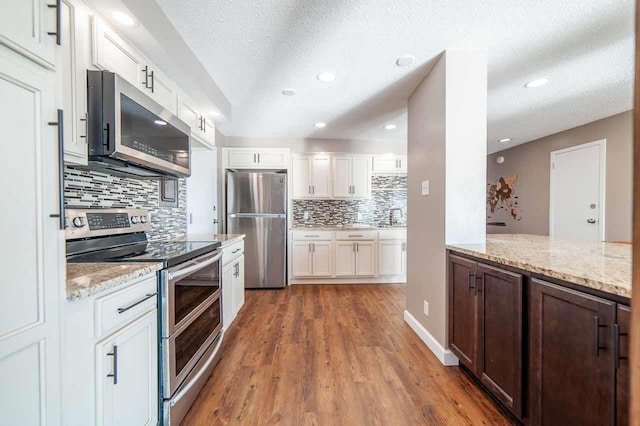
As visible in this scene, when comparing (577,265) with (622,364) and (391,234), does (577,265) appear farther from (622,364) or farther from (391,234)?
(391,234)

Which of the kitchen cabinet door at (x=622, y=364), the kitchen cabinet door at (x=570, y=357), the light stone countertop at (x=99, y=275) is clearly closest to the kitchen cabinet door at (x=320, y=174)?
the light stone countertop at (x=99, y=275)

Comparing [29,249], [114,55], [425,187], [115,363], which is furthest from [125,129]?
[425,187]

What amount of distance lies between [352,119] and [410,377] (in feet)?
9.01

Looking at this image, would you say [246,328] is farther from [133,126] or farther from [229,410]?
[133,126]

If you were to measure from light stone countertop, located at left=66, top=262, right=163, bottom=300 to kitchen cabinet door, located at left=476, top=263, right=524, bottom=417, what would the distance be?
1.70 meters

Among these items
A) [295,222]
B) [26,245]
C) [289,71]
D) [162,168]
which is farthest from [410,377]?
[295,222]

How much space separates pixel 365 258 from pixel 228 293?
2213 mm

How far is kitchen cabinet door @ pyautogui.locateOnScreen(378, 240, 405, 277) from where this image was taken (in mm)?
3969

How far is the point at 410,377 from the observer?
173cm

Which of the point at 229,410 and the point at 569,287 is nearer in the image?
the point at 569,287

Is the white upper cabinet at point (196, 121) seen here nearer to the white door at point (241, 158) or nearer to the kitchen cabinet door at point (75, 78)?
the kitchen cabinet door at point (75, 78)

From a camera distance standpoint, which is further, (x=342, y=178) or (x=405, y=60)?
(x=342, y=178)

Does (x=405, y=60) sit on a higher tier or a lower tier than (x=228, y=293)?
higher

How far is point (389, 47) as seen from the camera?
6.02ft
